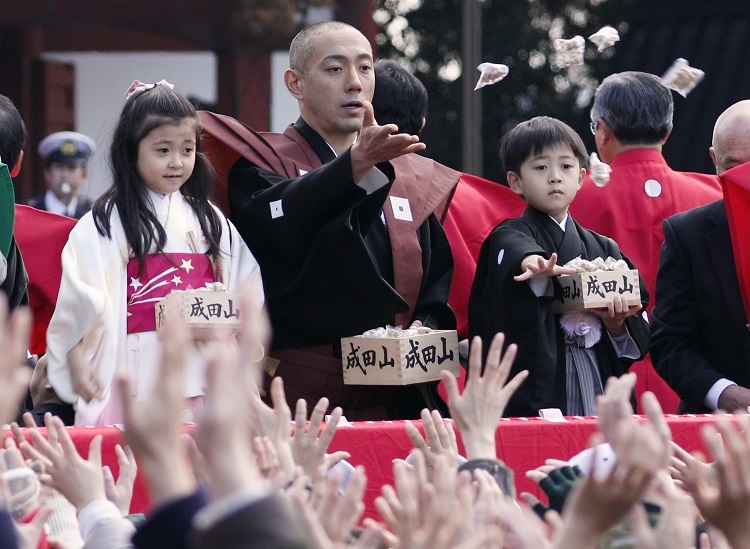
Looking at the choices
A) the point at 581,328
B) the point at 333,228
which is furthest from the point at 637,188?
the point at 333,228

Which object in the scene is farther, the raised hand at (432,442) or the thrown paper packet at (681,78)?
the thrown paper packet at (681,78)

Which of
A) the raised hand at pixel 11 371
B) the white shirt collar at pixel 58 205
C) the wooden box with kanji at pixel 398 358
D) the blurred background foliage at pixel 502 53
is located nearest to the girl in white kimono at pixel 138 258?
the wooden box with kanji at pixel 398 358

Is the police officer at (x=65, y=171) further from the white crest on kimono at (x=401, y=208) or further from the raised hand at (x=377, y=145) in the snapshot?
the raised hand at (x=377, y=145)

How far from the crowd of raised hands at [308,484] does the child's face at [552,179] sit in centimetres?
168

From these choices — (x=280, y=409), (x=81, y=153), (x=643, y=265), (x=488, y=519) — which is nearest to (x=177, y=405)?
(x=488, y=519)

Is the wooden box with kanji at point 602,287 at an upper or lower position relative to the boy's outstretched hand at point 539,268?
lower

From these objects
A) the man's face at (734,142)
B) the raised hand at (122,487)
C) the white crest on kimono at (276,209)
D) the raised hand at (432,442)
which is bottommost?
the raised hand at (122,487)

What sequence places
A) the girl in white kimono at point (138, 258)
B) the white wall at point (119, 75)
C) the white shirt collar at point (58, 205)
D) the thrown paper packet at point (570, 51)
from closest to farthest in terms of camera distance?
the girl in white kimono at point (138, 258) → the thrown paper packet at point (570, 51) → the white shirt collar at point (58, 205) → the white wall at point (119, 75)

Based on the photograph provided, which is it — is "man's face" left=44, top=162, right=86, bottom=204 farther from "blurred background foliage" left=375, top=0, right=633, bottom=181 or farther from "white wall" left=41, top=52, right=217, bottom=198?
"blurred background foliage" left=375, top=0, right=633, bottom=181

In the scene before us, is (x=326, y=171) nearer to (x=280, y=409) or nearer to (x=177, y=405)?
(x=280, y=409)

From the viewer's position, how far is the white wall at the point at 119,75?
8.14 metres

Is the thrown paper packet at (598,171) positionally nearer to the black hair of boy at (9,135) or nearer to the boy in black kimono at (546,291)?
the boy in black kimono at (546,291)

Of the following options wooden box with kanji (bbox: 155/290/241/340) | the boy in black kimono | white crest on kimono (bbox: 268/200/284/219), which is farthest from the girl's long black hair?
the boy in black kimono

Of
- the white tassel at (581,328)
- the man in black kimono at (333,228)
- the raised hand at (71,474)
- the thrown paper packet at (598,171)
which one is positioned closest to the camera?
the raised hand at (71,474)
